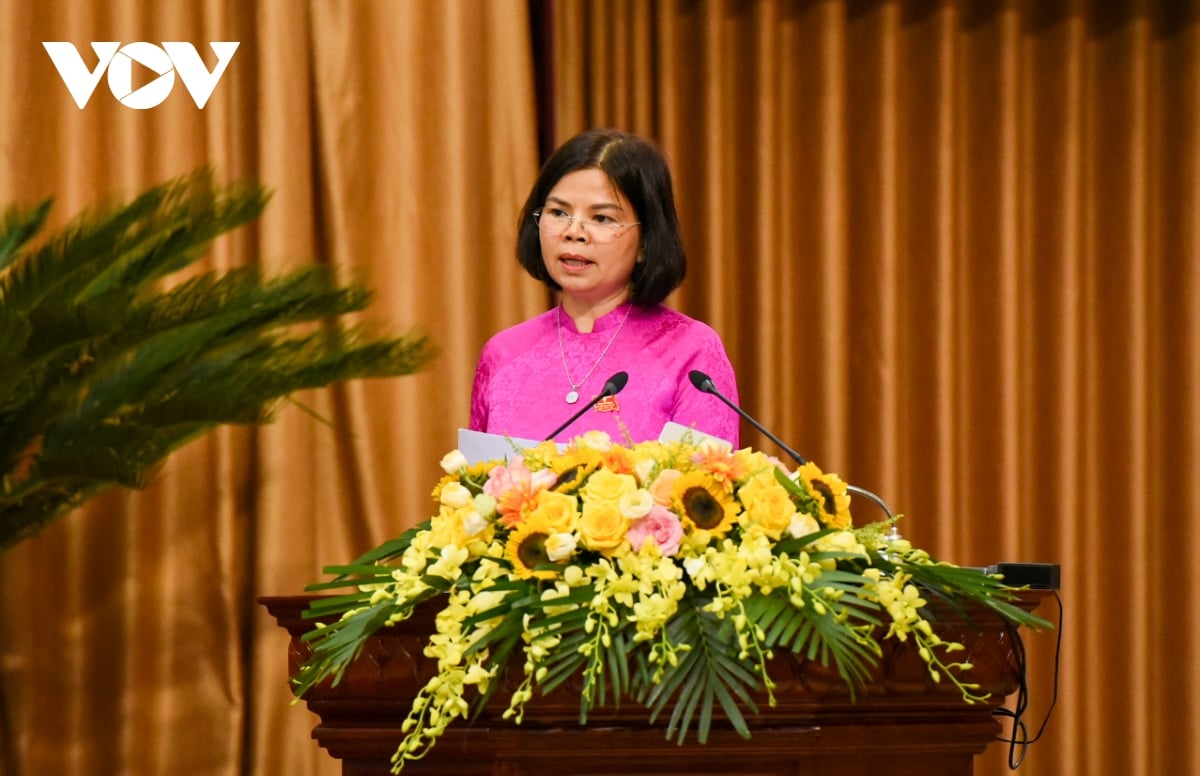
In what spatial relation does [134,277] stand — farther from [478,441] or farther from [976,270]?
[976,270]

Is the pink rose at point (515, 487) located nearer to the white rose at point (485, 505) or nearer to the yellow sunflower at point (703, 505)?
the white rose at point (485, 505)

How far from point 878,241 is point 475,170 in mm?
1113

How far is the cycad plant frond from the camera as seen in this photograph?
91.3 inches

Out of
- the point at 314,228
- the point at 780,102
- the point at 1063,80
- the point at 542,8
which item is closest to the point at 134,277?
the point at 314,228

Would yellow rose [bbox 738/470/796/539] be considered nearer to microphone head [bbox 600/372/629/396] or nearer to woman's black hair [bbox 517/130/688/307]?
microphone head [bbox 600/372/629/396]

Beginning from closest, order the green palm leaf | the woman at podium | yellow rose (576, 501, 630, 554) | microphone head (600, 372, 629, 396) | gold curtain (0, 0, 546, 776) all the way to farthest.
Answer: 1. the green palm leaf
2. yellow rose (576, 501, 630, 554)
3. microphone head (600, 372, 629, 396)
4. the woman at podium
5. gold curtain (0, 0, 546, 776)

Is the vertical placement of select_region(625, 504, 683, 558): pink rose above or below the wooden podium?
above

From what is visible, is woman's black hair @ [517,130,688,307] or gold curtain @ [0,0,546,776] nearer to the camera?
woman's black hair @ [517,130,688,307]

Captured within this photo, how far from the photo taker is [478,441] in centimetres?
201

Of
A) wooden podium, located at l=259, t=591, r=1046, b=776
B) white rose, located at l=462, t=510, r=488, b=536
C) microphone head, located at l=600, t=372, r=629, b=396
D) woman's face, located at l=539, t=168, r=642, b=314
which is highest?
woman's face, located at l=539, t=168, r=642, b=314

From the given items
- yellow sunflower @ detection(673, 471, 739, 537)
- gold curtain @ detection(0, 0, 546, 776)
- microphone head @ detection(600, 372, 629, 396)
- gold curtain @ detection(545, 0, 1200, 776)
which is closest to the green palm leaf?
yellow sunflower @ detection(673, 471, 739, 537)

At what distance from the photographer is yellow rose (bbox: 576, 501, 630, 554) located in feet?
5.12

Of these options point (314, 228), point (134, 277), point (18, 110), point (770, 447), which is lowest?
point (770, 447)

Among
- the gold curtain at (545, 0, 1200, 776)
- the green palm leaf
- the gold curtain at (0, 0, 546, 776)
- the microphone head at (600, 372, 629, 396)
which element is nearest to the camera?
the green palm leaf
